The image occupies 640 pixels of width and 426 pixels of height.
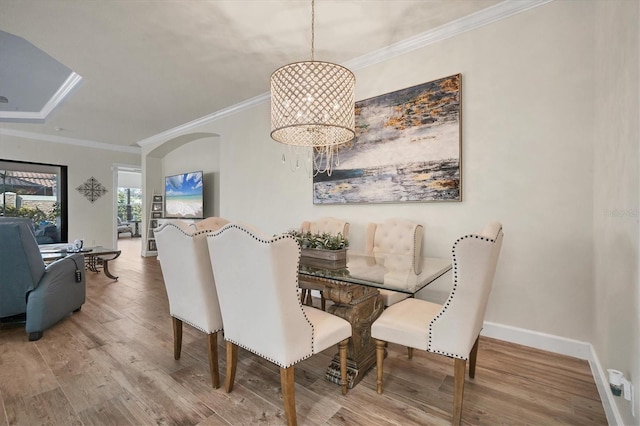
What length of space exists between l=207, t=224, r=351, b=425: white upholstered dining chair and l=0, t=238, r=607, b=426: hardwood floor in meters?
0.39

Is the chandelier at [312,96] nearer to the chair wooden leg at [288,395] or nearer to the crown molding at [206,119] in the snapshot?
the chair wooden leg at [288,395]

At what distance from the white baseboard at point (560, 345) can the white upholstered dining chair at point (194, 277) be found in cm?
216

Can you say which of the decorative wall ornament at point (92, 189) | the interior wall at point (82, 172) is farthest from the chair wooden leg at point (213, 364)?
the decorative wall ornament at point (92, 189)

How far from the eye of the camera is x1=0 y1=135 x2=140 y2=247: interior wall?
244 inches

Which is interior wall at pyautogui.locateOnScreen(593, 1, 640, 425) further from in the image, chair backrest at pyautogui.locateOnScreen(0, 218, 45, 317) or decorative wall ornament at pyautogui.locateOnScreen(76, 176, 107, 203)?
decorative wall ornament at pyautogui.locateOnScreen(76, 176, 107, 203)

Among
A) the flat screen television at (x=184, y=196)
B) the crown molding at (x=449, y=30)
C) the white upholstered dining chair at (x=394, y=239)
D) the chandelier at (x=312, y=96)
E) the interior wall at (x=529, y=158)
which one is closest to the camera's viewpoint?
the chandelier at (x=312, y=96)

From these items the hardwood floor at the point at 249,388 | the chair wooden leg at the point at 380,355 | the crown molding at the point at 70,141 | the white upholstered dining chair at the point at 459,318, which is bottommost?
the hardwood floor at the point at 249,388

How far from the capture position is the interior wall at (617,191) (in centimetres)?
122

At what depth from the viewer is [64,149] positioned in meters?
6.66

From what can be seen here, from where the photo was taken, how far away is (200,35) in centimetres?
278

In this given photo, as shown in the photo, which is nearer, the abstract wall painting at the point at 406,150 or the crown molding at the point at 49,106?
the abstract wall painting at the point at 406,150

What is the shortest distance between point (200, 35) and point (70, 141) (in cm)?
599

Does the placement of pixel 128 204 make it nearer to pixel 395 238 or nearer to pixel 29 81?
pixel 29 81

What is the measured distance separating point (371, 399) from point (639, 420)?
3.71ft
